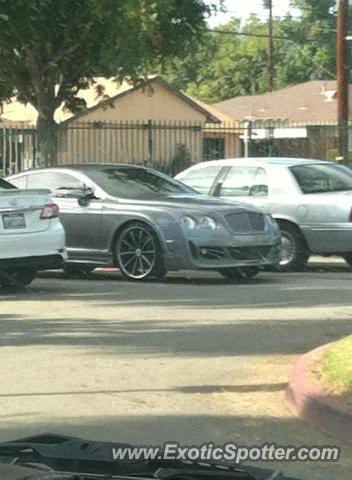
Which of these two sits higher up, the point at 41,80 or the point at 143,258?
the point at 41,80

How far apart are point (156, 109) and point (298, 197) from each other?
31.2 m

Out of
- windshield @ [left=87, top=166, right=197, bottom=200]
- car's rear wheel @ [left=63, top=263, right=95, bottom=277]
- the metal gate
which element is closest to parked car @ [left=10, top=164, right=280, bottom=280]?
windshield @ [left=87, top=166, right=197, bottom=200]

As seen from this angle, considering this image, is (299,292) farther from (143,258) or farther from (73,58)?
(73,58)

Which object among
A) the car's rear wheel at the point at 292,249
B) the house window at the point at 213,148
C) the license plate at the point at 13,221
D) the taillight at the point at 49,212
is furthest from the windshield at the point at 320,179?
the house window at the point at 213,148

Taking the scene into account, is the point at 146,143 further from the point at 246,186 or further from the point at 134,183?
the point at 134,183

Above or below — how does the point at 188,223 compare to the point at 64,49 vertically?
below

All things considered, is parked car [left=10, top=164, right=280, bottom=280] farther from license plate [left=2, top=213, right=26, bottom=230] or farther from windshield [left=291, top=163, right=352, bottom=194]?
windshield [left=291, top=163, right=352, bottom=194]

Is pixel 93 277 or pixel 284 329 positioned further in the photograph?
pixel 93 277

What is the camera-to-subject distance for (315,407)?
24.1 feet

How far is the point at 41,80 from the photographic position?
2331 centimetres

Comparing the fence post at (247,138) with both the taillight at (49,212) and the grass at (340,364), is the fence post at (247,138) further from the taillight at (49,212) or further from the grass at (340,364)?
the grass at (340,364)

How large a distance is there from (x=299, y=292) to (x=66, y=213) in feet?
12.1

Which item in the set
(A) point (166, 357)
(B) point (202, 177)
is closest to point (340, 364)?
(A) point (166, 357)

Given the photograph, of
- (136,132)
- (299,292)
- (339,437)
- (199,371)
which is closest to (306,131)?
(136,132)
